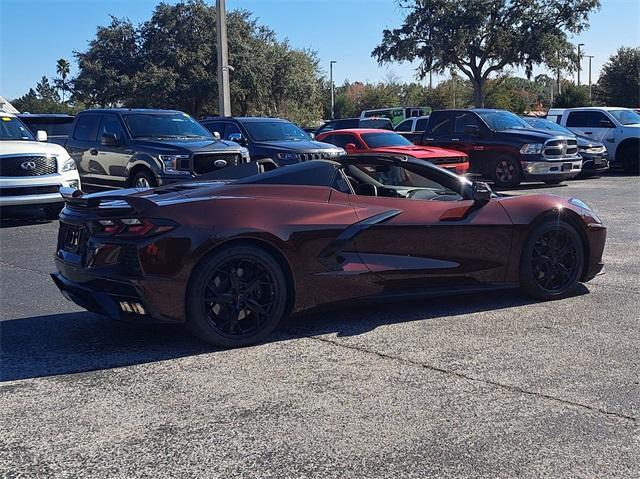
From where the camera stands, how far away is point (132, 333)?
17.4 feet

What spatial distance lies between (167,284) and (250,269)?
0.59 m

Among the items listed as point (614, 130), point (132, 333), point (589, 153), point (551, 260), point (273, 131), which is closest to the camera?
point (132, 333)

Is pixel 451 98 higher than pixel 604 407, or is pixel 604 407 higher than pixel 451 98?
pixel 451 98

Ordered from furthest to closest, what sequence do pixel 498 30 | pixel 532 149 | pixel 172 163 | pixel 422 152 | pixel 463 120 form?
pixel 498 30 → pixel 463 120 → pixel 532 149 → pixel 422 152 → pixel 172 163

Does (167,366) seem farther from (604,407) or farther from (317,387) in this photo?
(604,407)

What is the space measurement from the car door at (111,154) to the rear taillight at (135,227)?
7.73 m

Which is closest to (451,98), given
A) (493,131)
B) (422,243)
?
(493,131)

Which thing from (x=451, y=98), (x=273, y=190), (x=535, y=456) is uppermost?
(x=451, y=98)

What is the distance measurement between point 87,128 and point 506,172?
909 cm

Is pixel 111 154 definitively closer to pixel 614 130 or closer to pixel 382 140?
pixel 382 140

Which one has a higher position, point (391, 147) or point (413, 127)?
point (413, 127)

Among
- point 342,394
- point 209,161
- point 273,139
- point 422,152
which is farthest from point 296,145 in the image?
point 342,394

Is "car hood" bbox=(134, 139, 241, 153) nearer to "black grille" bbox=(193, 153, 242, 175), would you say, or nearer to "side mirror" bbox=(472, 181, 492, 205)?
"black grille" bbox=(193, 153, 242, 175)

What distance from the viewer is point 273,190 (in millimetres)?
5199
